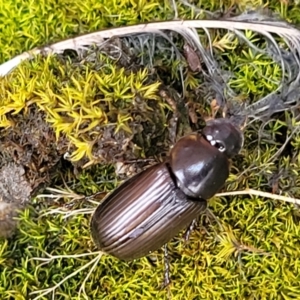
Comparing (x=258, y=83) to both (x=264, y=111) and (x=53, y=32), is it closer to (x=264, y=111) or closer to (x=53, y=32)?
(x=264, y=111)

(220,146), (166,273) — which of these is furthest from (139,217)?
(220,146)

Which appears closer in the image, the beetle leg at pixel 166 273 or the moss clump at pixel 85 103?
the moss clump at pixel 85 103

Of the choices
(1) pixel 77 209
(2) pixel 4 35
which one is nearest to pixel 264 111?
(1) pixel 77 209

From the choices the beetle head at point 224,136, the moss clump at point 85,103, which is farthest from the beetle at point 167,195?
the moss clump at point 85,103

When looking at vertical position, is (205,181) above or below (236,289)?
above

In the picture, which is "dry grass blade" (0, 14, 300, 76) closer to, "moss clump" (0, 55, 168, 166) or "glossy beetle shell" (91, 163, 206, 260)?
"moss clump" (0, 55, 168, 166)

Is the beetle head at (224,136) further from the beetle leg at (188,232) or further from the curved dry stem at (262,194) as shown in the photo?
the beetle leg at (188,232)

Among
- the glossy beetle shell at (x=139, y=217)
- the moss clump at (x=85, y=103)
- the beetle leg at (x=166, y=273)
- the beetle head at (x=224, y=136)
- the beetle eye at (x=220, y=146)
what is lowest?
the beetle leg at (x=166, y=273)
